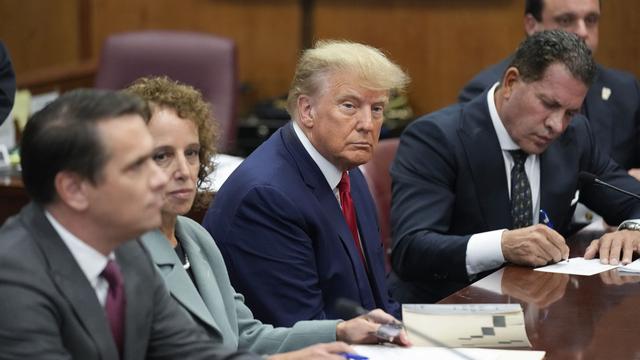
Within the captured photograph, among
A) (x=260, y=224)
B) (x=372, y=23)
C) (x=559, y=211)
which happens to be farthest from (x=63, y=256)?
(x=372, y=23)

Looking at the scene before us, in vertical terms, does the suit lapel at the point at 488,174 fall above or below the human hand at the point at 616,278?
above

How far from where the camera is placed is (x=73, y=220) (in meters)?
1.81

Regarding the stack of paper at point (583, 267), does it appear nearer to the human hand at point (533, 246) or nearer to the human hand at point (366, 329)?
the human hand at point (533, 246)

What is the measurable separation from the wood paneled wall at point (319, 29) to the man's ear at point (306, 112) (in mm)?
4020

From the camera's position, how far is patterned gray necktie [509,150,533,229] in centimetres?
345

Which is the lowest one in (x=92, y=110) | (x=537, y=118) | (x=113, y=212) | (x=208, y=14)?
(x=208, y=14)

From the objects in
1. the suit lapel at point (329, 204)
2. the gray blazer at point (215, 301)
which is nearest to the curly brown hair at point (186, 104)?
the gray blazer at point (215, 301)

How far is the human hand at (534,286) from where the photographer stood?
2797 millimetres

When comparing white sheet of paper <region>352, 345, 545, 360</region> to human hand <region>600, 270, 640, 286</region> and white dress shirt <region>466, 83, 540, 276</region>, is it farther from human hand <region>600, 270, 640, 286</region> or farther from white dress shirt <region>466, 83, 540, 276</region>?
white dress shirt <region>466, 83, 540, 276</region>

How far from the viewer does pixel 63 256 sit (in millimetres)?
1805

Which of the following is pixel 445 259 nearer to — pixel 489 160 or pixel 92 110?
pixel 489 160

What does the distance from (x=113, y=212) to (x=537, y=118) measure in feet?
5.92

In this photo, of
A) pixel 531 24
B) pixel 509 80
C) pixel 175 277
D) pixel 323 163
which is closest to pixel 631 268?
pixel 509 80

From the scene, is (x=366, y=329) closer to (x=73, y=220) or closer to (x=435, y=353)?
(x=435, y=353)
